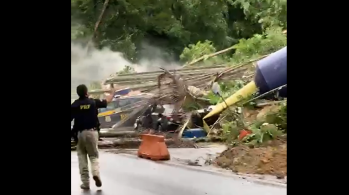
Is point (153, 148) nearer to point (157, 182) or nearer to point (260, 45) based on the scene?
point (157, 182)

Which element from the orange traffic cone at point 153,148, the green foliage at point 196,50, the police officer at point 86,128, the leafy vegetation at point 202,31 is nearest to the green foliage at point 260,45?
the leafy vegetation at point 202,31

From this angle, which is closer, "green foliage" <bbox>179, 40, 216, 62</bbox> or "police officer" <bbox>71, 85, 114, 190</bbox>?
"police officer" <bbox>71, 85, 114, 190</bbox>

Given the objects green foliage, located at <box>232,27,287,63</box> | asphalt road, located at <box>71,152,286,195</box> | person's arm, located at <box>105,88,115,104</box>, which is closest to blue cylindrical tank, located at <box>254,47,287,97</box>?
green foliage, located at <box>232,27,287,63</box>

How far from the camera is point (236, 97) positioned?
2816 mm

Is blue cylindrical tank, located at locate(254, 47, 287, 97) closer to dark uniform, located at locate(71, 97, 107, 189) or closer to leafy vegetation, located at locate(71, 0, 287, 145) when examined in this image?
leafy vegetation, located at locate(71, 0, 287, 145)

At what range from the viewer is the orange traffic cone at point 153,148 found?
278 centimetres

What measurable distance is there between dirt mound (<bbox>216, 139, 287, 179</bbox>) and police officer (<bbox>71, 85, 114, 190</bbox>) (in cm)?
74

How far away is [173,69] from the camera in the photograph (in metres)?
2.84

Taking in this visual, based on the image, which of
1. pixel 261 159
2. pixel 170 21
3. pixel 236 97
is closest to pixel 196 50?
pixel 170 21

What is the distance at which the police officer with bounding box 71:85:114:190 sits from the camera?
2725mm

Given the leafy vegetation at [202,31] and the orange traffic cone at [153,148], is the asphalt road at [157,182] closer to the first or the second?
the orange traffic cone at [153,148]
